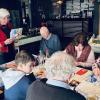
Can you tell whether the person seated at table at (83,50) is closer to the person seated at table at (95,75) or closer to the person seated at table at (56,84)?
the person seated at table at (95,75)

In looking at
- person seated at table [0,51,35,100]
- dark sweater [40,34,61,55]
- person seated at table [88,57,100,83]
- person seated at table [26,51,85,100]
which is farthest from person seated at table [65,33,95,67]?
person seated at table [26,51,85,100]

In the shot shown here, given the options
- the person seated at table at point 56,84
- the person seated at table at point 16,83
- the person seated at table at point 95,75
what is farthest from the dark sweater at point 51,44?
the person seated at table at point 56,84

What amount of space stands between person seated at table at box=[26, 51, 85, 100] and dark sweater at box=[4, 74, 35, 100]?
427mm

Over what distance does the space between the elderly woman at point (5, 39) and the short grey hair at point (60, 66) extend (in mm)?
2272

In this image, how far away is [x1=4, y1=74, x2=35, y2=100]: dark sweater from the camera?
269cm

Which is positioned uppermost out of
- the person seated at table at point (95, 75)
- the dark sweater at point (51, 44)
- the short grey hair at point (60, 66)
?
the short grey hair at point (60, 66)

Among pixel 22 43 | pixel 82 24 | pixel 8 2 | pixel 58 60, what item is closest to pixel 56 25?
pixel 82 24

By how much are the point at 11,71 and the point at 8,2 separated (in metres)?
5.69

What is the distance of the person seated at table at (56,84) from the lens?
2.01 m

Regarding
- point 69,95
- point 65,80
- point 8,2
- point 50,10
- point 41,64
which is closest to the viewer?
point 69,95

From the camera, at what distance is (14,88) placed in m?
2.69

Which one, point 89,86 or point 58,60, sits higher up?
point 58,60

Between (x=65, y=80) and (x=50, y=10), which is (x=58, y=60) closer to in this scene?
(x=65, y=80)

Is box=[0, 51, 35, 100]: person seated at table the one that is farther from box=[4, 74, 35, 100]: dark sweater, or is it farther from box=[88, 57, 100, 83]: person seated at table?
box=[88, 57, 100, 83]: person seated at table
